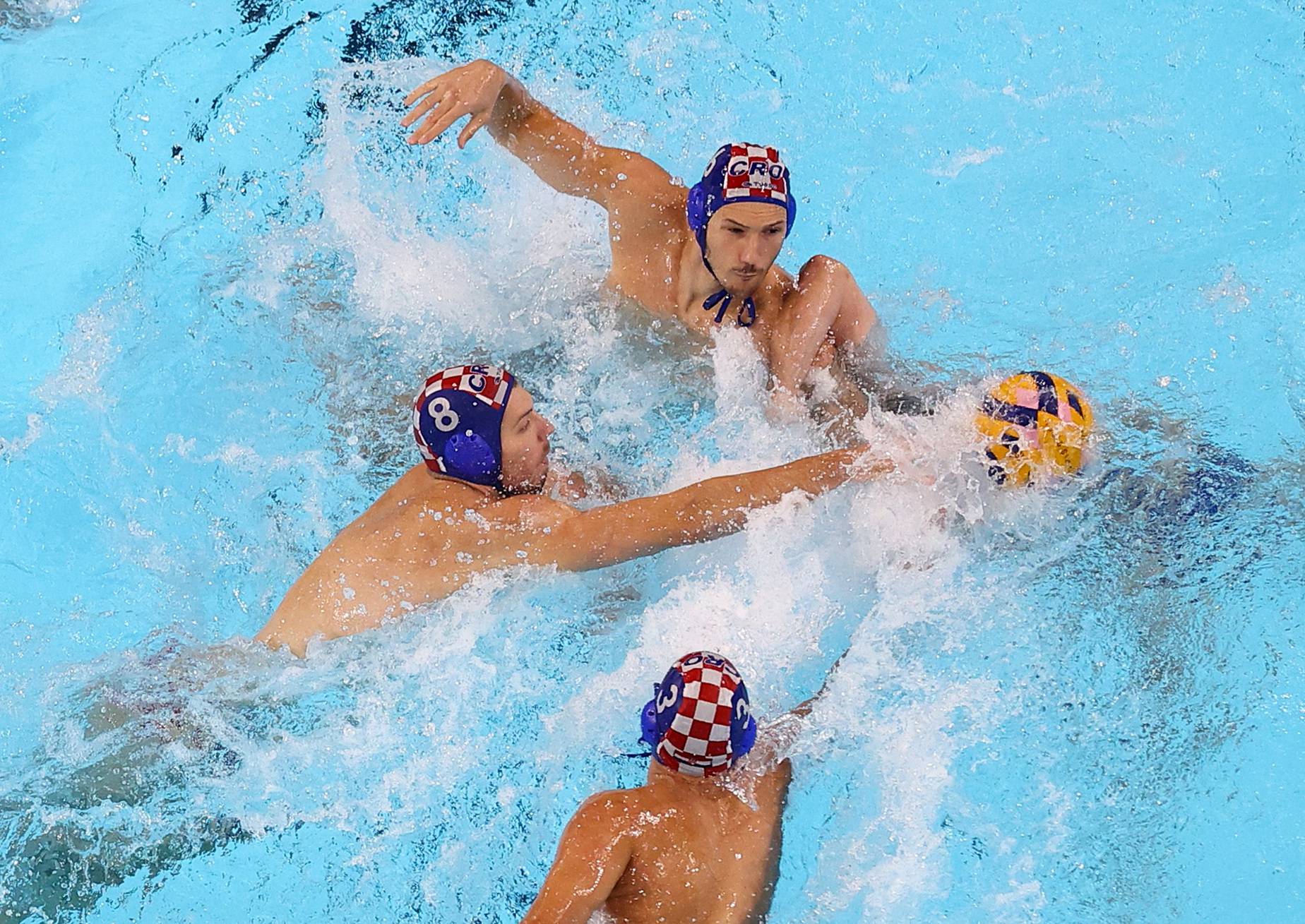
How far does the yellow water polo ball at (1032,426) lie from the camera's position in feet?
11.4

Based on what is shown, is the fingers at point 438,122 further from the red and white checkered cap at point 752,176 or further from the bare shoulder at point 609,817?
the bare shoulder at point 609,817

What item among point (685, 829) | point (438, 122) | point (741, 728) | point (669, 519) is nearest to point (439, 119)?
point (438, 122)

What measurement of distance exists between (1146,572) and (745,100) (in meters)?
3.31

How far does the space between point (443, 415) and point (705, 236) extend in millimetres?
1148

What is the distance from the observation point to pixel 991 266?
5.36 m

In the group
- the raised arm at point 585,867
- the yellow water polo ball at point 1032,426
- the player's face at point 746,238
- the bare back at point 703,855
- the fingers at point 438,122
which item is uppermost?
the fingers at point 438,122

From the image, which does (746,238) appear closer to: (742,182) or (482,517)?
(742,182)

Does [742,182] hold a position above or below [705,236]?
above

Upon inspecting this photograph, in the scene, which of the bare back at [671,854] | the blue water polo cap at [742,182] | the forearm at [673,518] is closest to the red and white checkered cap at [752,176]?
the blue water polo cap at [742,182]

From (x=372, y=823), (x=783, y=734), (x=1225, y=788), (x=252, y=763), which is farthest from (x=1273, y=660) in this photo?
(x=252, y=763)

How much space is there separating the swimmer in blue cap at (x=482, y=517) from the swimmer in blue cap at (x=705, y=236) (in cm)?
77

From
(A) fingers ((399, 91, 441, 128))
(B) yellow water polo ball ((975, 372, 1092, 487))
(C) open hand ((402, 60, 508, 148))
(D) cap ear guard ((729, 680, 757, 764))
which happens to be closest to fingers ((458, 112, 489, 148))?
(C) open hand ((402, 60, 508, 148))

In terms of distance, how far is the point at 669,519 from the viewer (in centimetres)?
332

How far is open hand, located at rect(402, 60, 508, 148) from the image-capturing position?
12.7 feet
